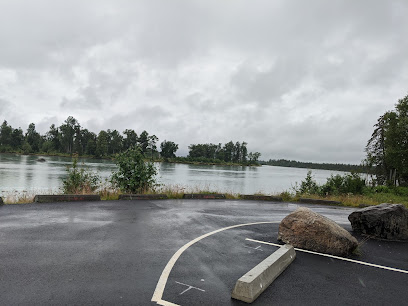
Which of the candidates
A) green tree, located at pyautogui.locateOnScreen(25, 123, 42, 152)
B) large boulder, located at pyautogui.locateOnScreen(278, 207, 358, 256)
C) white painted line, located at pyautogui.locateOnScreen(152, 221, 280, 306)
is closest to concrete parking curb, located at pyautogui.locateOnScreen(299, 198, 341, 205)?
large boulder, located at pyautogui.locateOnScreen(278, 207, 358, 256)

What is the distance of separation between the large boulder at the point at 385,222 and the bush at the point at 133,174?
413 inches

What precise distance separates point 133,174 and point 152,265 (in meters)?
10.9

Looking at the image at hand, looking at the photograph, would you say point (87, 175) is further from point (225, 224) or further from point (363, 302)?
point (363, 302)

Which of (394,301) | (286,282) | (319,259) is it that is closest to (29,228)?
(286,282)

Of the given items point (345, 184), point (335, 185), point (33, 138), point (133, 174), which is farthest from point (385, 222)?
point (33, 138)

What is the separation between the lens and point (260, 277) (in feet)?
15.6

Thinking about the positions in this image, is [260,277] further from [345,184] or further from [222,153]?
[222,153]

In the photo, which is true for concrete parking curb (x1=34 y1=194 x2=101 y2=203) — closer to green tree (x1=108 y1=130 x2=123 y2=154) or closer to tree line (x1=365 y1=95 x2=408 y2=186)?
tree line (x1=365 y1=95 x2=408 y2=186)

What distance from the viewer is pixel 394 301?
15.4 ft

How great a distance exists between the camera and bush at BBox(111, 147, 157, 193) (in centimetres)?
1566

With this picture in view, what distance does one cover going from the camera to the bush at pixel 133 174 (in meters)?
15.7

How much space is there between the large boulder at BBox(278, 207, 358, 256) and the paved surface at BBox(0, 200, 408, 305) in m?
0.43

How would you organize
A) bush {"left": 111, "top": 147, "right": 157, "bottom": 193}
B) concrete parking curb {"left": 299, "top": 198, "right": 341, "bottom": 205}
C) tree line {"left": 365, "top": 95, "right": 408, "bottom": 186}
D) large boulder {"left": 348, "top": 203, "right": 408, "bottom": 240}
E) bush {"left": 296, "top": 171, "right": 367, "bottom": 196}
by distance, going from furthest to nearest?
tree line {"left": 365, "top": 95, "right": 408, "bottom": 186}
bush {"left": 296, "top": 171, "right": 367, "bottom": 196}
concrete parking curb {"left": 299, "top": 198, "right": 341, "bottom": 205}
bush {"left": 111, "top": 147, "right": 157, "bottom": 193}
large boulder {"left": 348, "top": 203, "right": 408, "bottom": 240}

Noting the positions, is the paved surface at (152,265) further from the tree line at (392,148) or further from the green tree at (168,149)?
the green tree at (168,149)
